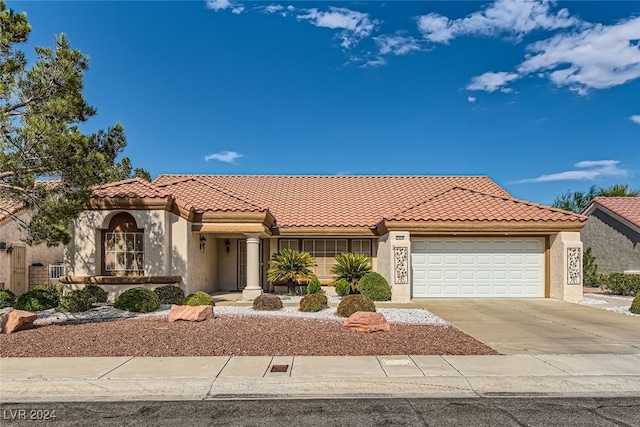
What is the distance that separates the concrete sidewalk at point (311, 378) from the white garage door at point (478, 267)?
31.7 feet

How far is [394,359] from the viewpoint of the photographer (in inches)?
316

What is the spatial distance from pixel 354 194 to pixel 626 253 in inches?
536

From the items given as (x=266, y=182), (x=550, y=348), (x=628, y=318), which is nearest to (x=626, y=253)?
(x=628, y=318)

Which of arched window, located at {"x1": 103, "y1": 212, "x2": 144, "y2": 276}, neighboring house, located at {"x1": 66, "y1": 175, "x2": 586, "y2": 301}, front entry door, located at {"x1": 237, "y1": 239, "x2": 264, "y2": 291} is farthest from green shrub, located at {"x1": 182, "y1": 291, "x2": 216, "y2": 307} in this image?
front entry door, located at {"x1": 237, "y1": 239, "x2": 264, "y2": 291}

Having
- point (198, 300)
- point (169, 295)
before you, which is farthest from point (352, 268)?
point (169, 295)

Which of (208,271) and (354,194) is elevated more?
(354,194)

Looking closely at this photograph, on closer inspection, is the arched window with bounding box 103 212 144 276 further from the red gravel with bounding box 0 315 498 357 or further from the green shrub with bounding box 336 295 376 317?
A: the green shrub with bounding box 336 295 376 317

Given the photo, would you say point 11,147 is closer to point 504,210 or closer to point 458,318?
point 458,318

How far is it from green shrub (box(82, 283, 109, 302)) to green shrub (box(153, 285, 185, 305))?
159 cm

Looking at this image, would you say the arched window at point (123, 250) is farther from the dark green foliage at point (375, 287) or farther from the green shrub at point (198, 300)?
the dark green foliage at point (375, 287)

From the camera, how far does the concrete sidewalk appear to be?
657cm

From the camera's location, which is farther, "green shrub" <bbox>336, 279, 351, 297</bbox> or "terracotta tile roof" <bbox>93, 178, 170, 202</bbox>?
"green shrub" <bbox>336, 279, 351, 297</bbox>

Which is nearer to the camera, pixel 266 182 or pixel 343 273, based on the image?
pixel 343 273

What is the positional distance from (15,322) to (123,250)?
5.44 meters
